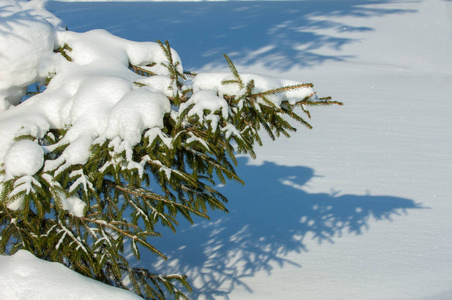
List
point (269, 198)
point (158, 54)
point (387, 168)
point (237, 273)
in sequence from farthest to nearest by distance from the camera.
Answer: point (387, 168) < point (269, 198) < point (237, 273) < point (158, 54)

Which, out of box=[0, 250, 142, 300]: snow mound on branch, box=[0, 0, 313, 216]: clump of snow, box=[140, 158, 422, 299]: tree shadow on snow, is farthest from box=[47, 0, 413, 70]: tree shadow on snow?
box=[0, 250, 142, 300]: snow mound on branch

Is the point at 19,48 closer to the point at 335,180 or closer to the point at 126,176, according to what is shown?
the point at 126,176

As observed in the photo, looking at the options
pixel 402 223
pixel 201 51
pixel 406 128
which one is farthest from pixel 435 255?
pixel 201 51

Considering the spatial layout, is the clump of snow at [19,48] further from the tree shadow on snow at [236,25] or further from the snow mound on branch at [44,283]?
the tree shadow on snow at [236,25]

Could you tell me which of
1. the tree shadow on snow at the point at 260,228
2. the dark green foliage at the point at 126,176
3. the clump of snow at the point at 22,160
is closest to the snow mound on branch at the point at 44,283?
the dark green foliage at the point at 126,176

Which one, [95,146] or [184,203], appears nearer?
[95,146]

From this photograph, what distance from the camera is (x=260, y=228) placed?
220 inches

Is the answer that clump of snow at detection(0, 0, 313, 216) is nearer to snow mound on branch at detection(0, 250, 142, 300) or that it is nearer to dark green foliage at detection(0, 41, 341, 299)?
dark green foliage at detection(0, 41, 341, 299)

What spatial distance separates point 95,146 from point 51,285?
2.46 feet

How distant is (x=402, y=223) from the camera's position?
5719 millimetres

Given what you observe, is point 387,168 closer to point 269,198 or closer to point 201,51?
point 269,198

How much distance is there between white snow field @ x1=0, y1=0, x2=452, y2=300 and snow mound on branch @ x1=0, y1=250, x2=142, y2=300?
0.05 feet

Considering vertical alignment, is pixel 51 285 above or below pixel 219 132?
below

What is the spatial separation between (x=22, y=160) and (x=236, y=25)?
526 inches
